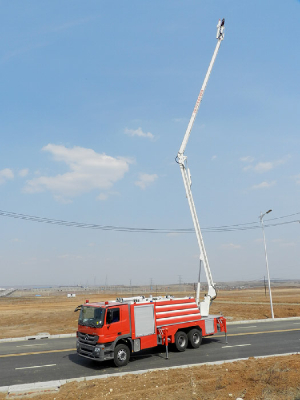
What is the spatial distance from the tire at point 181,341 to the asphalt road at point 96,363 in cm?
31

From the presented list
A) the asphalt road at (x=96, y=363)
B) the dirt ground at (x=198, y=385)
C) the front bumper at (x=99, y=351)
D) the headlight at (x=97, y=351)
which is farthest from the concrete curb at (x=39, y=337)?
the dirt ground at (x=198, y=385)

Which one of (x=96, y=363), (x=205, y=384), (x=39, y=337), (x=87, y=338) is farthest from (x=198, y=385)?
(x=39, y=337)

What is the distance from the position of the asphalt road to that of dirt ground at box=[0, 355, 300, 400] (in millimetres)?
1859

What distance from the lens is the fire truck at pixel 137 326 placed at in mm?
14156

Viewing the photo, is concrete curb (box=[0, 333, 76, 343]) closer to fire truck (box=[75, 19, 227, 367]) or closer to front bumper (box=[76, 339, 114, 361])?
fire truck (box=[75, 19, 227, 367])

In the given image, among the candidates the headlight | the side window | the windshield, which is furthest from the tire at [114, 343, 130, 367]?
the windshield

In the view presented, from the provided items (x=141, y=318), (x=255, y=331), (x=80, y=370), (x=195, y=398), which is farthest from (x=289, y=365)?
(x=255, y=331)

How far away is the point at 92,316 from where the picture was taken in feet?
48.4

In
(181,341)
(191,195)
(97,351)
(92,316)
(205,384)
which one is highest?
(191,195)

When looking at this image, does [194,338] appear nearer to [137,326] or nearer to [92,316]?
[137,326]

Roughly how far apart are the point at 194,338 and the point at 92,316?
596 cm

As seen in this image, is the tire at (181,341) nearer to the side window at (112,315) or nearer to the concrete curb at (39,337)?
the side window at (112,315)

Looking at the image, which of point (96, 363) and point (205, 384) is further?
point (96, 363)

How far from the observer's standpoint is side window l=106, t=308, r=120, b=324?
46.9 ft
